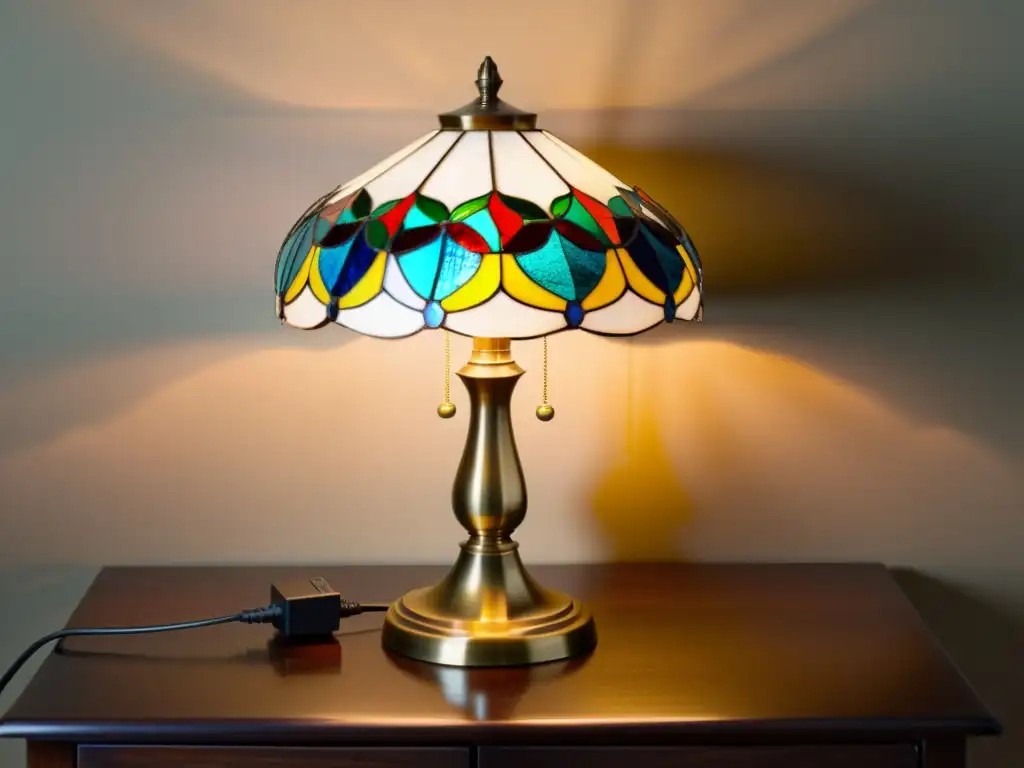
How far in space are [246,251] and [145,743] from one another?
57 cm

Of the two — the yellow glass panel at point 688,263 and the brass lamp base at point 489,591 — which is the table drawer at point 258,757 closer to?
the brass lamp base at point 489,591

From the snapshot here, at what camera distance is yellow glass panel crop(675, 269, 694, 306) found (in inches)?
41.9

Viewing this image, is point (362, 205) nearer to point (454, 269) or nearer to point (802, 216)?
point (454, 269)

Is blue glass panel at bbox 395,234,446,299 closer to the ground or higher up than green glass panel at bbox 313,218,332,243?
closer to the ground

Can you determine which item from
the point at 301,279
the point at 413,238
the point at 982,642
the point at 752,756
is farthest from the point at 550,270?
the point at 982,642

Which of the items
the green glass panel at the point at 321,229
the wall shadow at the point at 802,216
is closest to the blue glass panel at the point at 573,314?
the green glass panel at the point at 321,229

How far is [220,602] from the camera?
1.30 metres

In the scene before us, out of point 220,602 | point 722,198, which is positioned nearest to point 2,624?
point 220,602

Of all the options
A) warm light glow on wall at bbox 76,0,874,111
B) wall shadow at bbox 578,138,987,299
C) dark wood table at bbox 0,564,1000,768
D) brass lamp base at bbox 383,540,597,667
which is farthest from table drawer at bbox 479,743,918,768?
warm light glow on wall at bbox 76,0,874,111

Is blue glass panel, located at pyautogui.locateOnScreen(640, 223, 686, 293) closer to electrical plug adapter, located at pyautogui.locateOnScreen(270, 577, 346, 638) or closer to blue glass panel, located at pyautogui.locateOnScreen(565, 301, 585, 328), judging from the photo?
blue glass panel, located at pyautogui.locateOnScreen(565, 301, 585, 328)

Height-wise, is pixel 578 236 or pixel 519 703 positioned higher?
pixel 578 236

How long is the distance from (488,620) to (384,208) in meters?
0.37

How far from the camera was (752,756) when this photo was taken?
3.46 ft

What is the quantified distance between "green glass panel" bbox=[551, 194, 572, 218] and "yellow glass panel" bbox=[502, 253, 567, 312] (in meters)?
0.07
